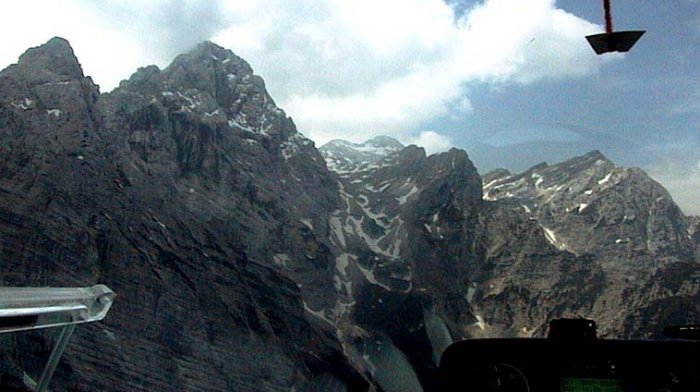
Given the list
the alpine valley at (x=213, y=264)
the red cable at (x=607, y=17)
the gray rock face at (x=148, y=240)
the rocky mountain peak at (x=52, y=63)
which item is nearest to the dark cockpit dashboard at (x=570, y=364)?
the red cable at (x=607, y=17)

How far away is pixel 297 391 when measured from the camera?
407 feet

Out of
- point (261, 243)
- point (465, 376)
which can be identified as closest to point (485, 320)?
point (261, 243)

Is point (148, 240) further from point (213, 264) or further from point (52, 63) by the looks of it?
point (52, 63)

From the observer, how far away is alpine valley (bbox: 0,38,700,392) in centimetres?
10862

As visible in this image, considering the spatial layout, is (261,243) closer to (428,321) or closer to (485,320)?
(428,321)

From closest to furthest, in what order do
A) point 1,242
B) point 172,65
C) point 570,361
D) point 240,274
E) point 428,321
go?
point 570,361
point 1,242
point 240,274
point 428,321
point 172,65

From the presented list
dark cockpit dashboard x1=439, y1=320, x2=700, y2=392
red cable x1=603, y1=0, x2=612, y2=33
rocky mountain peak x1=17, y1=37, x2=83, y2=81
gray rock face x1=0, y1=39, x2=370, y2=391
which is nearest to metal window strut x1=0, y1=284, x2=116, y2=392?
dark cockpit dashboard x1=439, y1=320, x2=700, y2=392

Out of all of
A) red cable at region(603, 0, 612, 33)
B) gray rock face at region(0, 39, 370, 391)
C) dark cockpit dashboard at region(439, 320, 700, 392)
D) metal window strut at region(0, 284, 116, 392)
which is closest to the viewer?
dark cockpit dashboard at region(439, 320, 700, 392)

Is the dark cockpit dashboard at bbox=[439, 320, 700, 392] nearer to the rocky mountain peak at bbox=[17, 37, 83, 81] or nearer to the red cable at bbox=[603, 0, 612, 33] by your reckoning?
the red cable at bbox=[603, 0, 612, 33]

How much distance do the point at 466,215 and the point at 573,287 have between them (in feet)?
114

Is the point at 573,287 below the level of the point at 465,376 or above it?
below

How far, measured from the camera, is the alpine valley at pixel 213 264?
10862 cm

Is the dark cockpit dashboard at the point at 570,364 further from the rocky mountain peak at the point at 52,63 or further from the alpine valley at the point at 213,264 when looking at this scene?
the rocky mountain peak at the point at 52,63

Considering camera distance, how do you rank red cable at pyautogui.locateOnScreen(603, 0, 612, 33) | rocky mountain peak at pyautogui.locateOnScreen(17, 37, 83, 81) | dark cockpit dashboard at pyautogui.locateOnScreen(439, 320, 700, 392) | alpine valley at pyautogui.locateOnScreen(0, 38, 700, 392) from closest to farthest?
dark cockpit dashboard at pyautogui.locateOnScreen(439, 320, 700, 392) < red cable at pyautogui.locateOnScreen(603, 0, 612, 33) < alpine valley at pyautogui.locateOnScreen(0, 38, 700, 392) < rocky mountain peak at pyautogui.locateOnScreen(17, 37, 83, 81)
